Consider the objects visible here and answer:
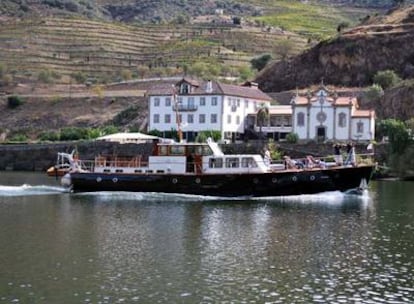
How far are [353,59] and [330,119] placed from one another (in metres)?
34.4

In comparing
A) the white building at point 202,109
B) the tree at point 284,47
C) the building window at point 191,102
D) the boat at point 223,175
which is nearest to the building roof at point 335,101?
the white building at point 202,109

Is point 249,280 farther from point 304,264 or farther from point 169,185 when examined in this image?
point 169,185

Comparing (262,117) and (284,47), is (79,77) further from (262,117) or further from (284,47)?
(262,117)

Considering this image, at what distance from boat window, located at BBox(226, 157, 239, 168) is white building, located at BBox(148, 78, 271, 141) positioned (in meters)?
44.1

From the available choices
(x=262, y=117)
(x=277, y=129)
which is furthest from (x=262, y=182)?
(x=262, y=117)

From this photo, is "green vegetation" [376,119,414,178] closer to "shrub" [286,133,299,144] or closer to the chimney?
"shrub" [286,133,299,144]

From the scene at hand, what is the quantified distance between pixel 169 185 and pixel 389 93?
201ft

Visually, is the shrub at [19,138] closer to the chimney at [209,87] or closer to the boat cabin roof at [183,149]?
the chimney at [209,87]

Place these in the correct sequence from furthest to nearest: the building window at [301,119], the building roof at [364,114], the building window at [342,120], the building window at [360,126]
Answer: the building window at [301,119], the building window at [342,120], the building window at [360,126], the building roof at [364,114]

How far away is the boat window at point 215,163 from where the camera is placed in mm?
66688

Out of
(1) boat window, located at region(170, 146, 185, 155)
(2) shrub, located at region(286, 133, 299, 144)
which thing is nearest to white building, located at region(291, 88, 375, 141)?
(2) shrub, located at region(286, 133, 299, 144)

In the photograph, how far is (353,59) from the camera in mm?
136875

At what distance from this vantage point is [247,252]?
39.5 m

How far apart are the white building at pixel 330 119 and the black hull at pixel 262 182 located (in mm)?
38582
